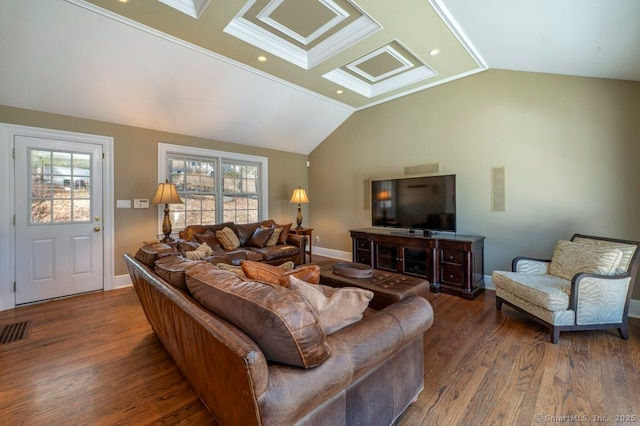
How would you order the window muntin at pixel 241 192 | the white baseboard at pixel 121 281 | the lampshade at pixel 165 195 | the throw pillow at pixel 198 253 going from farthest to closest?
1. the window muntin at pixel 241 192
2. the white baseboard at pixel 121 281
3. the lampshade at pixel 165 195
4. the throw pillow at pixel 198 253

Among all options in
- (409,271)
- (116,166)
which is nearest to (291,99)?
(116,166)

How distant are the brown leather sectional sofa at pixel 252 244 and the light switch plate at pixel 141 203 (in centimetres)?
66

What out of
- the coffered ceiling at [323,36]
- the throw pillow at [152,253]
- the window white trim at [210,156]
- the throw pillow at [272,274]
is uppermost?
the coffered ceiling at [323,36]

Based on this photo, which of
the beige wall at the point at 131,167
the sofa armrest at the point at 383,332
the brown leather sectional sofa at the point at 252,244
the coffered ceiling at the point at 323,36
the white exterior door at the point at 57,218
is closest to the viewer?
the sofa armrest at the point at 383,332

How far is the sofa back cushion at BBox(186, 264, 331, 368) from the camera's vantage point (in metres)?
Answer: 0.98

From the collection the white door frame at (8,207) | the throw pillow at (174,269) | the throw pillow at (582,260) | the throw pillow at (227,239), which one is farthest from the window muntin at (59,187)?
the throw pillow at (582,260)

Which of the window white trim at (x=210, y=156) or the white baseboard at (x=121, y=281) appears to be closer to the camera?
the white baseboard at (x=121, y=281)

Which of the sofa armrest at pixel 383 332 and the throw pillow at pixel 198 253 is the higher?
the throw pillow at pixel 198 253

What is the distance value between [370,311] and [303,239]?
2.95 m

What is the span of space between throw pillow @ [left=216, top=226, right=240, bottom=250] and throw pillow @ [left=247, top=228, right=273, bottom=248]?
0.24 meters

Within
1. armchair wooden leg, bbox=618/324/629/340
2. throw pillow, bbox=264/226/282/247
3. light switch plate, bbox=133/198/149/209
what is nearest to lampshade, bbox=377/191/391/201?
throw pillow, bbox=264/226/282/247

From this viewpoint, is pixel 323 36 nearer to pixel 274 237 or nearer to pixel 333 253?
pixel 274 237

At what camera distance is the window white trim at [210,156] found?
14.2 ft

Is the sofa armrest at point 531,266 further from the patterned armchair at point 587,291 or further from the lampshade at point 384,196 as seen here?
the lampshade at point 384,196
